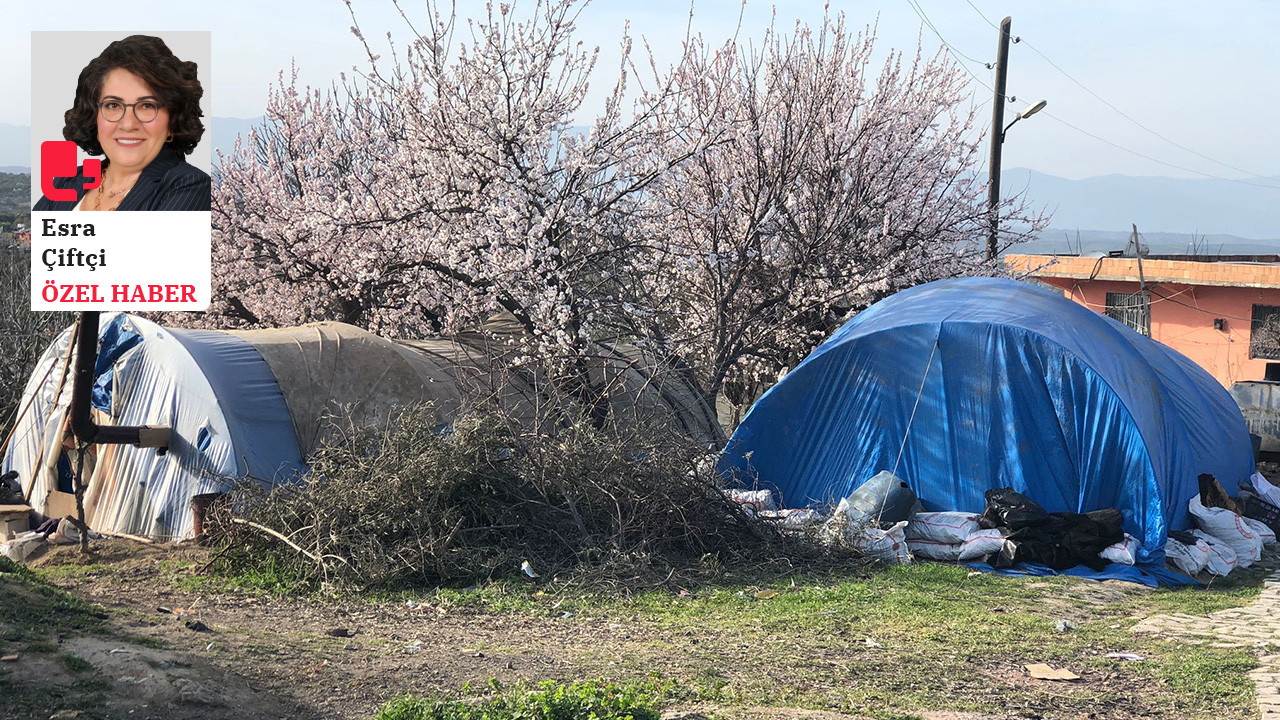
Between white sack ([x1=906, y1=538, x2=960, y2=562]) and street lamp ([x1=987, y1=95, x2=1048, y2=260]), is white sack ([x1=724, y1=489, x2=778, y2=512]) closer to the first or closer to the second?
white sack ([x1=906, y1=538, x2=960, y2=562])

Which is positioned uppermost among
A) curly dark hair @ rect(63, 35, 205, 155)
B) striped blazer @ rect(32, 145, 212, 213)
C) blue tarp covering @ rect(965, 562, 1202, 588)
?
curly dark hair @ rect(63, 35, 205, 155)

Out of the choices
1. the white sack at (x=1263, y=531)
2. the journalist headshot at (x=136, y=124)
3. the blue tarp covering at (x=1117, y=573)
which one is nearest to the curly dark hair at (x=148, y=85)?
the journalist headshot at (x=136, y=124)

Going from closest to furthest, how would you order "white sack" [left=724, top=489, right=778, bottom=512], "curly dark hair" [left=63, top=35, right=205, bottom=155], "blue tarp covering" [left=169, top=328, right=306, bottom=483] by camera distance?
"curly dark hair" [left=63, top=35, right=205, bottom=155] < "white sack" [left=724, top=489, right=778, bottom=512] < "blue tarp covering" [left=169, top=328, right=306, bottom=483]

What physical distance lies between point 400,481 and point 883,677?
13.1 ft

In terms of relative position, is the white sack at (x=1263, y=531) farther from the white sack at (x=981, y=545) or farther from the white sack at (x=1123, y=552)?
the white sack at (x=981, y=545)

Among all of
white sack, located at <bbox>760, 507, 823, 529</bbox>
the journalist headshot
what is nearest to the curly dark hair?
the journalist headshot

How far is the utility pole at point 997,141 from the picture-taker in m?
17.9

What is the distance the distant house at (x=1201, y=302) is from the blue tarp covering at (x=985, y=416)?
15.6 m

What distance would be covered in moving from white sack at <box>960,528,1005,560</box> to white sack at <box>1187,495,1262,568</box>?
2.05m

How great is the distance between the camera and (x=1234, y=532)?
10047mm

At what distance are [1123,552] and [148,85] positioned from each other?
27.8 ft

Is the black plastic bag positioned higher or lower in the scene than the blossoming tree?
lower

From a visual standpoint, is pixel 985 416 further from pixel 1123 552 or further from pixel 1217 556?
pixel 1217 556

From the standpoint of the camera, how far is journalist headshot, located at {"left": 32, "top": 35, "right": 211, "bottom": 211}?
24.2ft
